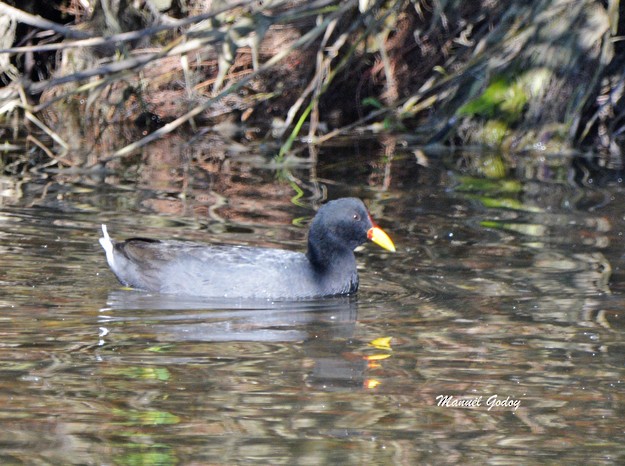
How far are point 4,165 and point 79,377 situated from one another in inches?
255

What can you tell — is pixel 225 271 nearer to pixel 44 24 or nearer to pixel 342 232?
pixel 342 232

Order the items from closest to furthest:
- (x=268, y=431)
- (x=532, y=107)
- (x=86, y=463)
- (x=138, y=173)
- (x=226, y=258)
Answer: (x=86, y=463) < (x=268, y=431) < (x=226, y=258) < (x=138, y=173) < (x=532, y=107)

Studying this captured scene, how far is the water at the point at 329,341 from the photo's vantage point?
13.8ft

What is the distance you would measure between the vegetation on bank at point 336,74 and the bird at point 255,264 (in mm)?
1297

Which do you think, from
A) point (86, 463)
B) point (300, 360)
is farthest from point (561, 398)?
point (86, 463)

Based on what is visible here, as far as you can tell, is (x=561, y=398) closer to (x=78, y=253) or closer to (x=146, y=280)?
(x=146, y=280)

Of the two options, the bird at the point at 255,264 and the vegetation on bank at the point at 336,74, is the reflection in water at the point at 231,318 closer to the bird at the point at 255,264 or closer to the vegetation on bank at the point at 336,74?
the bird at the point at 255,264

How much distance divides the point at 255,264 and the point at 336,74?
6497 mm

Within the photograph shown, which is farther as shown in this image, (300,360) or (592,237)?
(592,237)

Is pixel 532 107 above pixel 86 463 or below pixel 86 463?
above

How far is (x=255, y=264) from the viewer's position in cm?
659

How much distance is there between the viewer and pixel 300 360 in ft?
17.1
